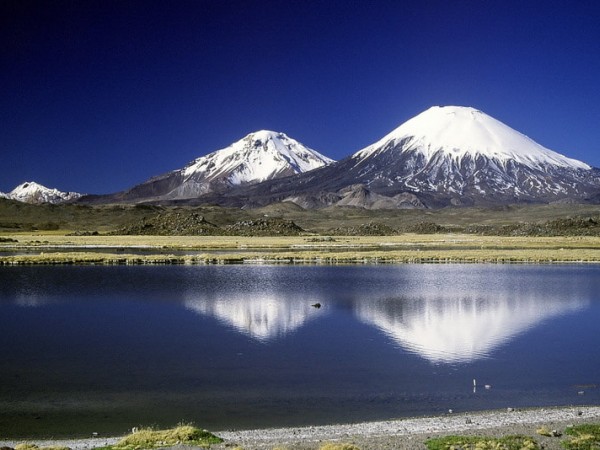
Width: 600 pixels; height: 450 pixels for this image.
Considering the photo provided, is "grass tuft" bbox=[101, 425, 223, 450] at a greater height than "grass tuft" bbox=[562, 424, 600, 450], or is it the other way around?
"grass tuft" bbox=[101, 425, 223, 450]

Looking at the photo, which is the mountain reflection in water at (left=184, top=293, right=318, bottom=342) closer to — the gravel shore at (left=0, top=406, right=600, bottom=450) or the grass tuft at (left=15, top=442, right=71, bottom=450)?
the gravel shore at (left=0, top=406, right=600, bottom=450)

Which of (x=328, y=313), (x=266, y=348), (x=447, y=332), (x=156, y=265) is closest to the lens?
(x=266, y=348)

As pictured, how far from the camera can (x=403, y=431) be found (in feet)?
43.4

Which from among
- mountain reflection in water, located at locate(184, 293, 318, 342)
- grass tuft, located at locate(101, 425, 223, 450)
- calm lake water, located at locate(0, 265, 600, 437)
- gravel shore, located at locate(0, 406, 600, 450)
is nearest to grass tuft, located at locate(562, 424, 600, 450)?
gravel shore, located at locate(0, 406, 600, 450)

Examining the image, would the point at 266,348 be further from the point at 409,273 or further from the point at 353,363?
the point at 409,273

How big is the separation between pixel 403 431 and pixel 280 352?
9290mm

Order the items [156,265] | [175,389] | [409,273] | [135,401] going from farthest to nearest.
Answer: [156,265] < [409,273] < [175,389] < [135,401]

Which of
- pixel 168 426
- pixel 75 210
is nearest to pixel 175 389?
pixel 168 426

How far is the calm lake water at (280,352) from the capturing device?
51.8 ft

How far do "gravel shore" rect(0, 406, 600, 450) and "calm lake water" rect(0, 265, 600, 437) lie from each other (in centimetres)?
97

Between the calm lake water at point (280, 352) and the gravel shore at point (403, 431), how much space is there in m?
0.97

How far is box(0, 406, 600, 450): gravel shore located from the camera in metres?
12.3

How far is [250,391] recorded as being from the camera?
1714 centimetres

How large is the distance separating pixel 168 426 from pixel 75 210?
17532cm
